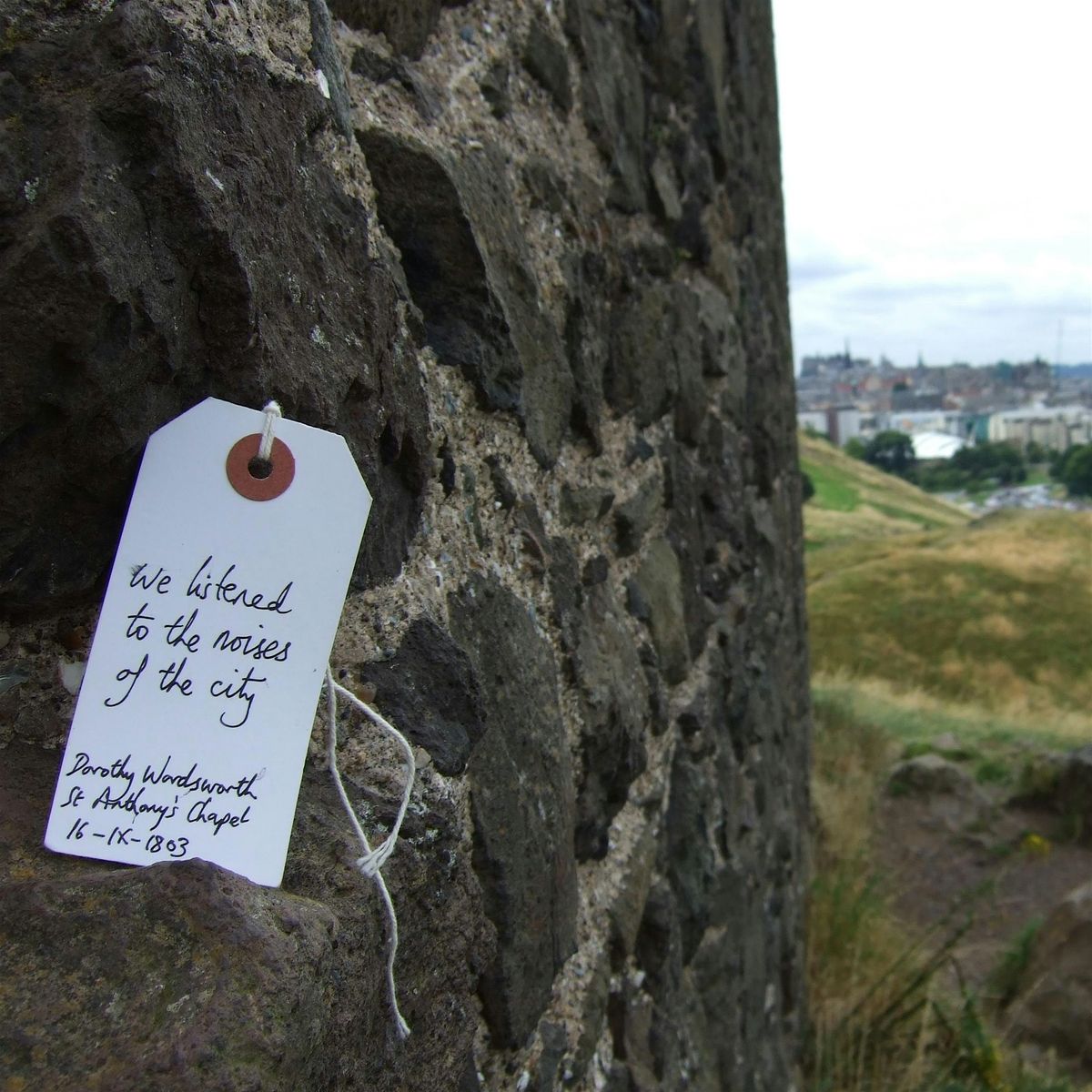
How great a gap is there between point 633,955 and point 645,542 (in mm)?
537

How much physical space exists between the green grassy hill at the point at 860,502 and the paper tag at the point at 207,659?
2904 centimetres

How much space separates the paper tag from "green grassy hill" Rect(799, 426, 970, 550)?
29035 millimetres

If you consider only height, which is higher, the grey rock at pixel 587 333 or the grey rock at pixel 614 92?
the grey rock at pixel 614 92

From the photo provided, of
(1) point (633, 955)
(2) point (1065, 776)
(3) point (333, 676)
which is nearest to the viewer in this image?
(3) point (333, 676)

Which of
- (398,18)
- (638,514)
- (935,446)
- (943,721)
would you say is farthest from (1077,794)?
(935,446)

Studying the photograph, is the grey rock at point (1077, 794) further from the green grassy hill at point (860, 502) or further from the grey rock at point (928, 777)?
the green grassy hill at point (860, 502)

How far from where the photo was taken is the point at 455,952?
78 centimetres

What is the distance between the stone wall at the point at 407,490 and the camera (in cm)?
54

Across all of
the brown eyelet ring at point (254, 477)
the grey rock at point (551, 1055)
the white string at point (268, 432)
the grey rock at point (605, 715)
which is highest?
the white string at point (268, 432)

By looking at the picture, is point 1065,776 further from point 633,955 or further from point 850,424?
point 850,424

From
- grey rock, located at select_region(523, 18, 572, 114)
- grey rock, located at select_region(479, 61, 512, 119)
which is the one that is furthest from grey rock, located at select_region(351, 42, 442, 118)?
grey rock, located at select_region(523, 18, 572, 114)

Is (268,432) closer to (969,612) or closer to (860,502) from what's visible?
(969,612)

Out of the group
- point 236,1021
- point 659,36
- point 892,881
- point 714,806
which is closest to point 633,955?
point 714,806

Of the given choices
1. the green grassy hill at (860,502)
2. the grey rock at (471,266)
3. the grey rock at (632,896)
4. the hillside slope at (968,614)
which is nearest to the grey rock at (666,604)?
the grey rock at (632,896)
